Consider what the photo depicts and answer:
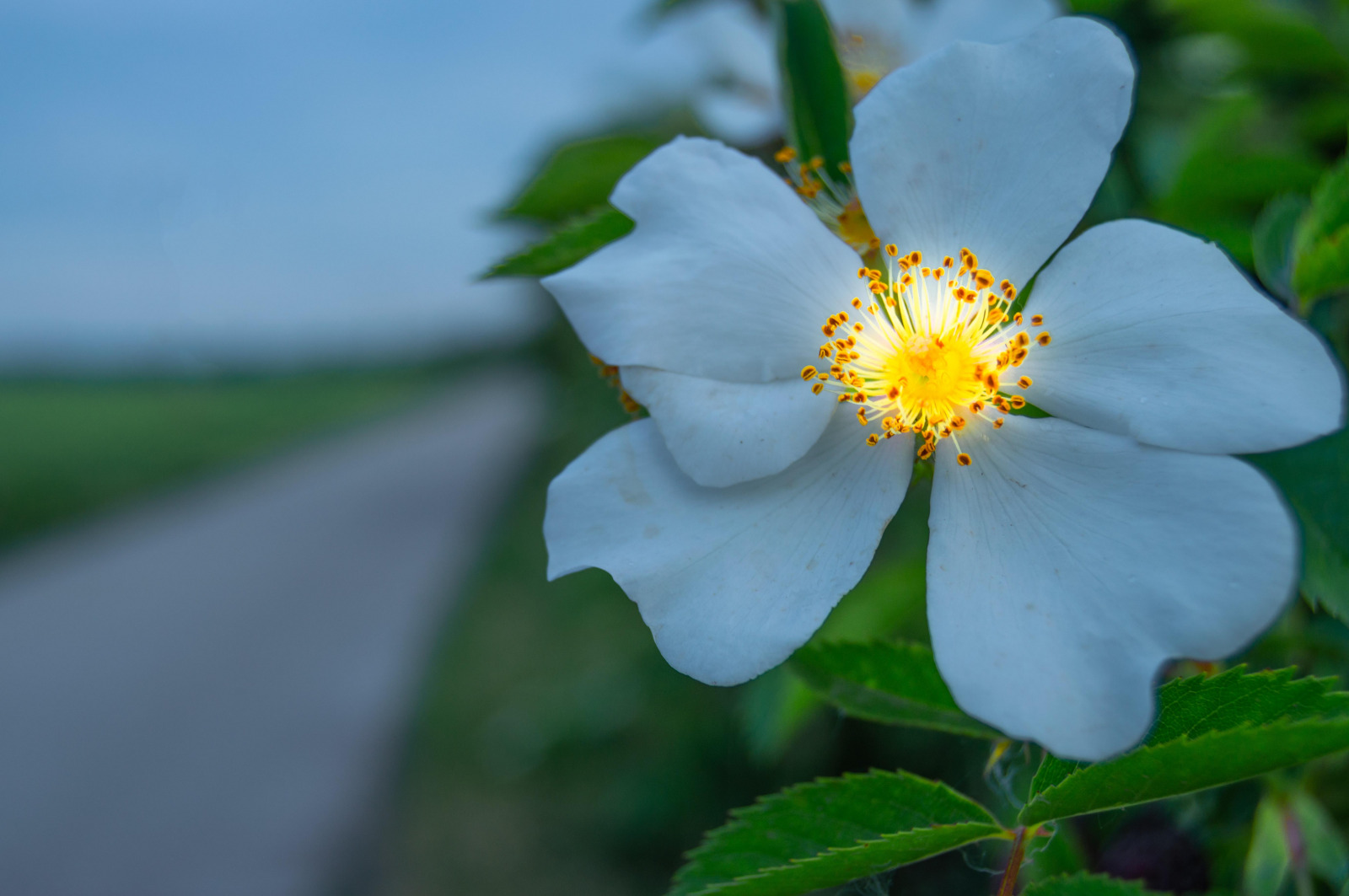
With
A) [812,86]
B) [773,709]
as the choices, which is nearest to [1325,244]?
[812,86]

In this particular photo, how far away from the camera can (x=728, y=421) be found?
1.67 ft

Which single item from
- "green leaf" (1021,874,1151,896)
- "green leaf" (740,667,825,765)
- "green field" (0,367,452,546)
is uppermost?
"green leaf" (1021,874,1151,896)

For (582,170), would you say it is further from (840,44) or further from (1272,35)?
(1272,35)

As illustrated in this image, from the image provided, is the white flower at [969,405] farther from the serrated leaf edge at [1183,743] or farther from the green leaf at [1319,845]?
the green leaf at [1319,845]

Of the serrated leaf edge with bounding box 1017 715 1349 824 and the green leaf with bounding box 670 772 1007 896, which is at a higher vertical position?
the serrated leaf edge with bounding box 1017 715 1349 824

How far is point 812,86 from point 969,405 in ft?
0.83

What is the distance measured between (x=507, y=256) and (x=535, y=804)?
336 cm

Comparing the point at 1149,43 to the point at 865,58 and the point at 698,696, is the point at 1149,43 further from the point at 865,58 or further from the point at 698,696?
the point at 698,696

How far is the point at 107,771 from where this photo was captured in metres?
4.04

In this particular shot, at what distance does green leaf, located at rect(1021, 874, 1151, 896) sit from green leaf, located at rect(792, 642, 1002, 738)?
92 millimetres

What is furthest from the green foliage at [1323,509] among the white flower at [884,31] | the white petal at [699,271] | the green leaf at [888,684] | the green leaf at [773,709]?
the green leaf at [773,709]

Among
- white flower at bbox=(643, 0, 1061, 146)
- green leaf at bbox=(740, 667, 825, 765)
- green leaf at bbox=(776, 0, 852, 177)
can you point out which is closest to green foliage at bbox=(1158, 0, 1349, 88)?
white flower at bbox=(643, 0, 1061, 146)

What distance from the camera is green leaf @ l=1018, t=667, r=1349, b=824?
1.35ft

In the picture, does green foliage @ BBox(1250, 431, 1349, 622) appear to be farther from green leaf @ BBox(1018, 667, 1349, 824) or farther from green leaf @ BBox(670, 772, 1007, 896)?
green leaf @ BBox(670, 772, 1007, 896)
